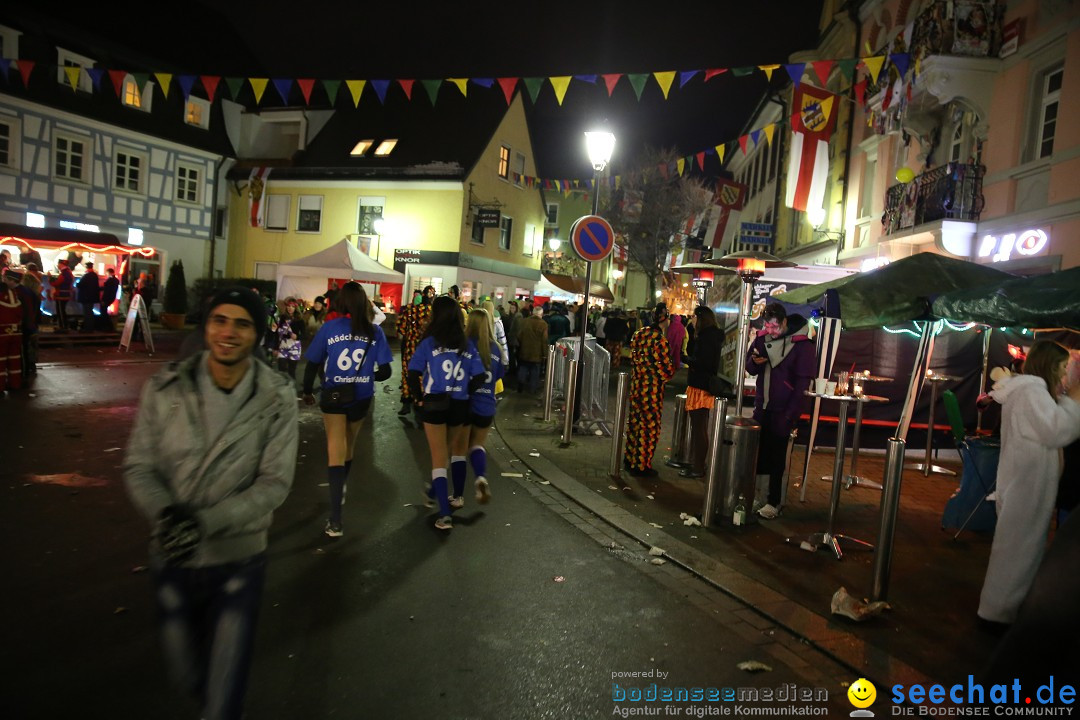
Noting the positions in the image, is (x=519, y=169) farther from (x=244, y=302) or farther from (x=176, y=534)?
(x=176, y=534)

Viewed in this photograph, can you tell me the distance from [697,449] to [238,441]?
700cm

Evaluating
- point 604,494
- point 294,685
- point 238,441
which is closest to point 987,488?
point 604,494

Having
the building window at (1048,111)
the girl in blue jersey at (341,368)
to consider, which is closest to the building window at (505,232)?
the building window at (1048,111)

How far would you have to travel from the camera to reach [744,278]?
7879mm

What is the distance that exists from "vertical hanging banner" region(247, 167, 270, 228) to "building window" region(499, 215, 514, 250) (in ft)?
34.6

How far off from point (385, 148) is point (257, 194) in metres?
5.80

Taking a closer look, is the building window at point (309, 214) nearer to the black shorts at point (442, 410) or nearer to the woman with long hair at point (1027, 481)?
the black shorts at point (442, 410)

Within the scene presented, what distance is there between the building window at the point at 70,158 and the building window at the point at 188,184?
3.93 meters

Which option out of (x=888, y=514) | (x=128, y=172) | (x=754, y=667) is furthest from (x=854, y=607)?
(x=128, y=172)

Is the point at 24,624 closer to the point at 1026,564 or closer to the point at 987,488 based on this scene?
the point at 1026,564

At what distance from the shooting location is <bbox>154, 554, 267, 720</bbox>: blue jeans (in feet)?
8.30

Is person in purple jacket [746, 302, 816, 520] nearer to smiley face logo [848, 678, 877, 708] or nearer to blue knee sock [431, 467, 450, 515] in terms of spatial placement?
blue knee sock [431, 467, 450, 515]

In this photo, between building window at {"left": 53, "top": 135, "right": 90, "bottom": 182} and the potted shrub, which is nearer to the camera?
the potted shrub

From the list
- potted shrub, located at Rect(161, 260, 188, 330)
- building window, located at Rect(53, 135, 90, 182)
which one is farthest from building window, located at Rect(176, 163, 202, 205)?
potted shrub, located at Rect(161, 260, 188, 330)
